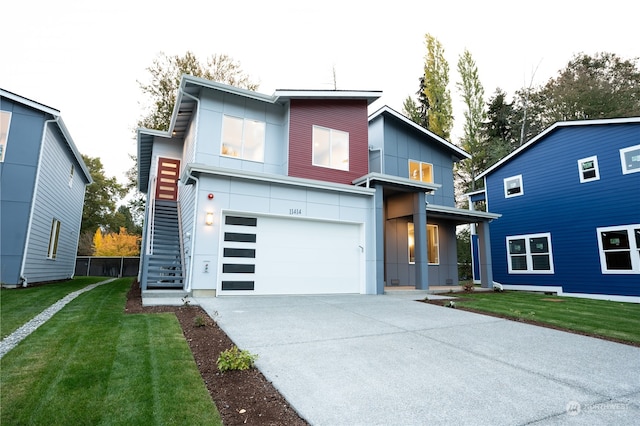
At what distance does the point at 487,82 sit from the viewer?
2617cm

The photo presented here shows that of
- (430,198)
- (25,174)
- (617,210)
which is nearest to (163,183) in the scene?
(25,174)

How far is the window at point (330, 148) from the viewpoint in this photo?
36.8 ft

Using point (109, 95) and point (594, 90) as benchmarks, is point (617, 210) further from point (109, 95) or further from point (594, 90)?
point (109, 95)

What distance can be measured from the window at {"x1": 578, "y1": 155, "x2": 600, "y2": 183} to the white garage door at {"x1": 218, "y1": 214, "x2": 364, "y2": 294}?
30.3ft

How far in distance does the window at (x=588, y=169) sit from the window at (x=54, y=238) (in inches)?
784

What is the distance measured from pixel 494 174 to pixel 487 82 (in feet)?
45.2

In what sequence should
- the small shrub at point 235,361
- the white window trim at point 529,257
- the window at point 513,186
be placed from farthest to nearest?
the window at point 513,186, the white window trim at point 529,257, the small shrub at point 235,361

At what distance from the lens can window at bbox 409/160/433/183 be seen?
46.3 feet

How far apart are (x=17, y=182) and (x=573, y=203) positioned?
18.9 meters

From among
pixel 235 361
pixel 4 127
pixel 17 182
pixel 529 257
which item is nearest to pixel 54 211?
pixel 17 182

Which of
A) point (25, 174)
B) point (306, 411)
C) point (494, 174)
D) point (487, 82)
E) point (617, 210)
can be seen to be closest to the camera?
point (306, 411)

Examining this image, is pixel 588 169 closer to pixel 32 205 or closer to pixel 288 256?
pixel 288 256

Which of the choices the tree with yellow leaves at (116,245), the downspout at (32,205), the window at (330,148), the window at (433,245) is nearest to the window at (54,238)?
the downspout at (32,205)

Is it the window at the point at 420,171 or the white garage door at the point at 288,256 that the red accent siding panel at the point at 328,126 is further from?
the window at the point at 420,171
